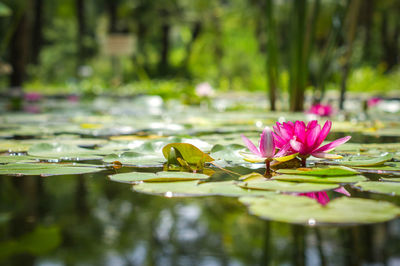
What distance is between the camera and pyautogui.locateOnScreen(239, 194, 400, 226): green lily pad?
1.81ft

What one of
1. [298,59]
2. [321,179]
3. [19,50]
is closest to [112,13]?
[19,50]

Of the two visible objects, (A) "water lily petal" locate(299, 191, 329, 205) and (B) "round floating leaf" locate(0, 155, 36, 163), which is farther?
(B) "round floating leaf" locate(0, 155, 36, 163)

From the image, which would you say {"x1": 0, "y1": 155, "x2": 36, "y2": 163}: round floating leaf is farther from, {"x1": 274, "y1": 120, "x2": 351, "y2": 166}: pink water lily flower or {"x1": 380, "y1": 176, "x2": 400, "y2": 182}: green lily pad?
{"x1": 380, "y1": 176, "x2": 400, "y2": 182}: green lily pad

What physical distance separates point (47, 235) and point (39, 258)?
3.3 inches

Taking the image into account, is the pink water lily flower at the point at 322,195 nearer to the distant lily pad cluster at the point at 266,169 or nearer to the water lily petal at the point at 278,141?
the distant lily pad cluster at the point at 266,169

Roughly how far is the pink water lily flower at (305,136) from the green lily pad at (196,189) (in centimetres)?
22

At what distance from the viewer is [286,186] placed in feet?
2.44

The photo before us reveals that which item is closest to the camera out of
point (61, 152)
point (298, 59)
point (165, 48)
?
point (61, 152)

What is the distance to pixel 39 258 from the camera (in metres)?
0.42

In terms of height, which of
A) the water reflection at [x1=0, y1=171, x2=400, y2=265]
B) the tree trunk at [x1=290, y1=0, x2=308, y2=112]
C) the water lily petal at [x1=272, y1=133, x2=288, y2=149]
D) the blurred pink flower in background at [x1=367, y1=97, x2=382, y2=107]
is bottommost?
the water reflection at [x1=0, y1=171, x2=400, y2=265]

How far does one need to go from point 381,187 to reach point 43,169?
2.09ft

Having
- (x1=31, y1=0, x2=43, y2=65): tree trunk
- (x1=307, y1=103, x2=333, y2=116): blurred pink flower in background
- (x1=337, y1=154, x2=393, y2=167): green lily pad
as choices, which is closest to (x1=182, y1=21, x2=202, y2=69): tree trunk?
(x1=31, y1=0, x2=43, y2=65): tree trunk

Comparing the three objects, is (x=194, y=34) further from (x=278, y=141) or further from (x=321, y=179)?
(x=321, y=179)

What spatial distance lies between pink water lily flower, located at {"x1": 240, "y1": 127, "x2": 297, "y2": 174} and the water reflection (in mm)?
239
